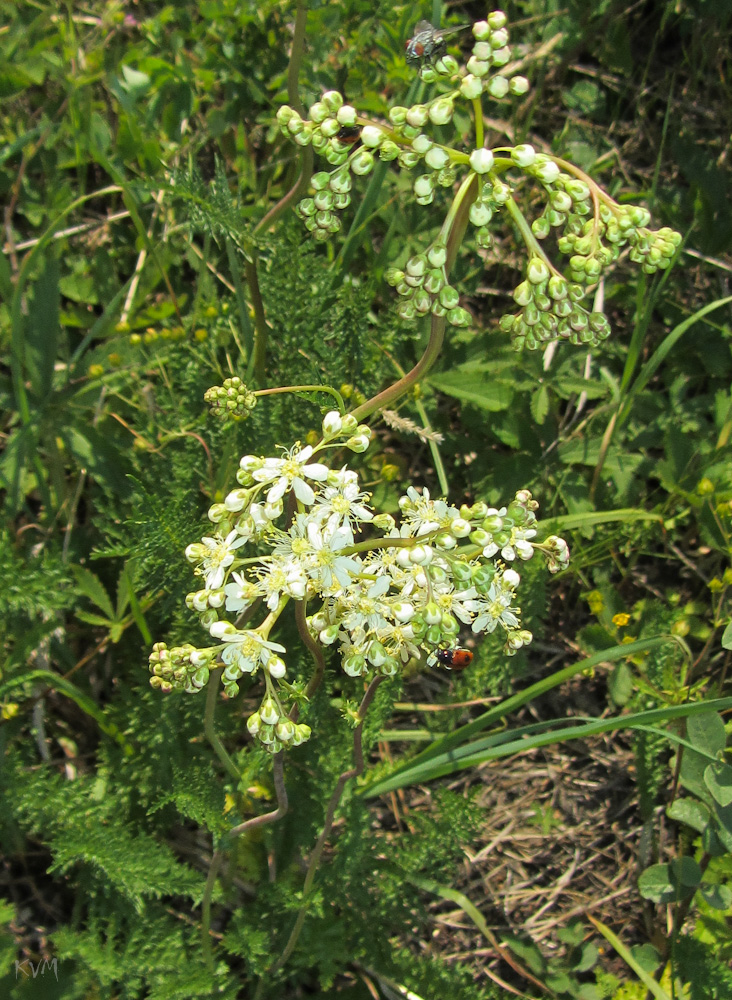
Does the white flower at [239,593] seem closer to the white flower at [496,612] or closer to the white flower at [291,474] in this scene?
the white flower at [291,474]

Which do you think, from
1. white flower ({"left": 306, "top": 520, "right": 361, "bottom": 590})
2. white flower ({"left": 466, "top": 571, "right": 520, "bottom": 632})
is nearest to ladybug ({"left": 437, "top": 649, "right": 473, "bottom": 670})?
white flower ({"left": 466, "top": 571, "right": 520, "bottom": 632})

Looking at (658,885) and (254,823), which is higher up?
(254,823)

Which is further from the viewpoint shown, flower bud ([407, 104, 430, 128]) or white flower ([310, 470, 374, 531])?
white flower ([310, 470, 374, 531])

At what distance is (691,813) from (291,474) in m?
2.41

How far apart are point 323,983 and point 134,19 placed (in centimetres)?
478

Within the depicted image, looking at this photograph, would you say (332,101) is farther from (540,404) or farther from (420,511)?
(540,404)

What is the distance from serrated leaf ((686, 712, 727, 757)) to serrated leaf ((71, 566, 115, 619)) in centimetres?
232

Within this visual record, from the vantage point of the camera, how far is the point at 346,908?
10.0 ft

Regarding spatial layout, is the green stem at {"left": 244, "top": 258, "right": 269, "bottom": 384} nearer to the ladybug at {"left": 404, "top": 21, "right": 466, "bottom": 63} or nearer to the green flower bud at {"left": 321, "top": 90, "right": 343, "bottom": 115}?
the ladybug at {"left": 404, "top": 21, "right": 466, "bottom": 63}

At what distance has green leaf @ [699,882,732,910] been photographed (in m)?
3.16

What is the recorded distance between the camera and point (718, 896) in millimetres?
3186

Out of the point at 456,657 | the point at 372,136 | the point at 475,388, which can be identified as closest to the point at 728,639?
the point at 456,657

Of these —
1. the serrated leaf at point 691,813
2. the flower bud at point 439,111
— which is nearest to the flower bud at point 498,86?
the flower bud at point 439,111

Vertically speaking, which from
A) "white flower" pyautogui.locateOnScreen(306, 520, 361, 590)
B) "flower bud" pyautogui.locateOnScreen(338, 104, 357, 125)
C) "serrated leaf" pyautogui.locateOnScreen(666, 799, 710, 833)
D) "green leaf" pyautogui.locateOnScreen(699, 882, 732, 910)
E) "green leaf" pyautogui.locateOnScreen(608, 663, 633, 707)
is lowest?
"green leaf" pyautogui.locateOnScreen(699, 882, 732, 910)
